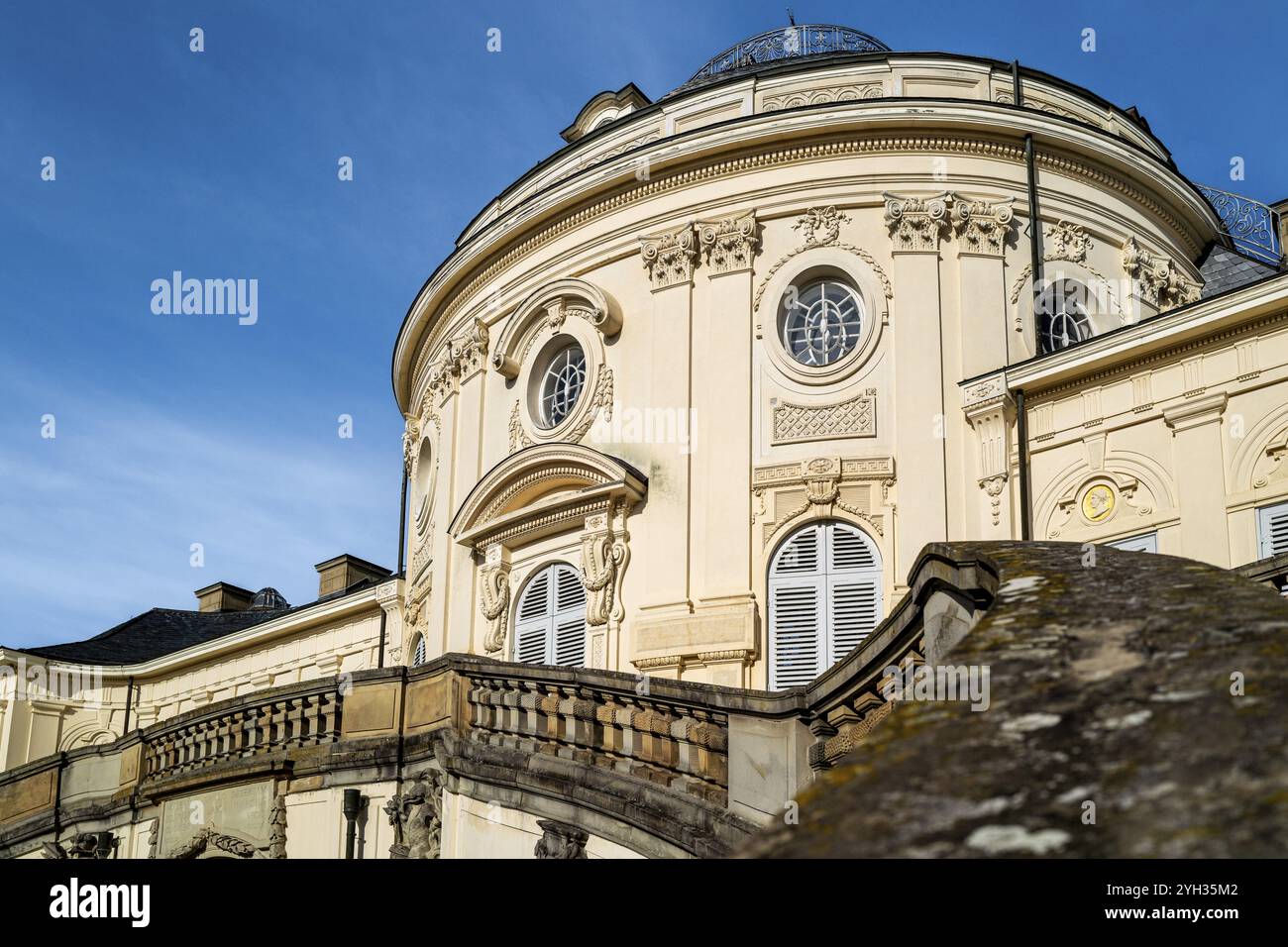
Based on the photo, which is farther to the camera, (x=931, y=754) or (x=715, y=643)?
(x=715, y=643)

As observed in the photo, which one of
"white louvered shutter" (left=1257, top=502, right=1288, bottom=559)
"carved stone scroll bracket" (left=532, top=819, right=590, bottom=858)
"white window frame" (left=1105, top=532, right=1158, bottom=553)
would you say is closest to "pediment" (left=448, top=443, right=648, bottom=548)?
"white window frame" (left=1105, top=532, right=1158, bottom=553)

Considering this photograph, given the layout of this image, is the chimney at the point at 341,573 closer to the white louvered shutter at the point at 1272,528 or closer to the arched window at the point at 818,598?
the arched window at the point at 818,598

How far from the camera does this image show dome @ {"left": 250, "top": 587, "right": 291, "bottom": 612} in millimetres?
47500

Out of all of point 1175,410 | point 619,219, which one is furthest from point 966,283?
point 619,219

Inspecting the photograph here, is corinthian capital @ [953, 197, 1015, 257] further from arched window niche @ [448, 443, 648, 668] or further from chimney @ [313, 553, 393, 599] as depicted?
chimney @ [313, 553, 393, 599]

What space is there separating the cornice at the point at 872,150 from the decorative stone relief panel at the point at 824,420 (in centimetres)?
384

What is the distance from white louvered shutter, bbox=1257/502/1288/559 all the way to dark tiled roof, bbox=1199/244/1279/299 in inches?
308

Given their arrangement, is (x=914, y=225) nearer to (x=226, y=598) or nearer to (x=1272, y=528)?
(x=1272, y=528)

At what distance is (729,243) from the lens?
20875 mm

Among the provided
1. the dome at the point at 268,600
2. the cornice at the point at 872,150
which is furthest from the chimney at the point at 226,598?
the cornice at the point at 872,150

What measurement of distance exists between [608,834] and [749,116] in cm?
1370

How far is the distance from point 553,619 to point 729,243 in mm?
6418

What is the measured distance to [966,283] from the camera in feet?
65.4
